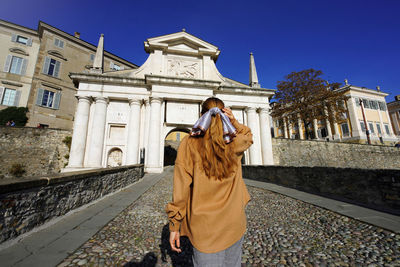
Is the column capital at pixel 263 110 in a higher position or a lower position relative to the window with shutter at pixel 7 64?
lower

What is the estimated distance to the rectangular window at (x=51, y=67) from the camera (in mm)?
19859

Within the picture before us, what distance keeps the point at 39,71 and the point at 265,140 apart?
27.6 m

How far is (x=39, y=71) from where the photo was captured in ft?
63.7

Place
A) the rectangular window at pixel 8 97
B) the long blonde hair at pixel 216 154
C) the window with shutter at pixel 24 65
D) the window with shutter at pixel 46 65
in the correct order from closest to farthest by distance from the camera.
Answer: the long blonde hair at pixel 216 154 → the rectangular window at pixel 8 97 → the window with shutter at pixel 24 65 → the window with shutter at pixel 46 65

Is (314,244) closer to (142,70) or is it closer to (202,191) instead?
(202,191)

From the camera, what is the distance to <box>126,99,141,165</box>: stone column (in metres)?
14.7

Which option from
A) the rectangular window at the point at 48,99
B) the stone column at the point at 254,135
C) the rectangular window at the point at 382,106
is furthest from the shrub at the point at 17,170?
the rectangular window at the point at 382,106

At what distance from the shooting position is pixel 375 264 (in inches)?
84.0

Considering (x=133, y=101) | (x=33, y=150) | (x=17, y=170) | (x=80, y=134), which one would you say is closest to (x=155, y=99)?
(x=133, y=101)

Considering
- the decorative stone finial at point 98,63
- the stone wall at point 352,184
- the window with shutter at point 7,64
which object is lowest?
the stone wall at point 352,184

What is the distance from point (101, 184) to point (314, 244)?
240 inches

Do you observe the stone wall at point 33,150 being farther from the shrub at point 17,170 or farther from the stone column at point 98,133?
the stone column at point 98,133

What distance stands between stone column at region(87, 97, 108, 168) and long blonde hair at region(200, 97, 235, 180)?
15.7 m

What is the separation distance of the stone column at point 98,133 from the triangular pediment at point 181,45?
24.6 feet
